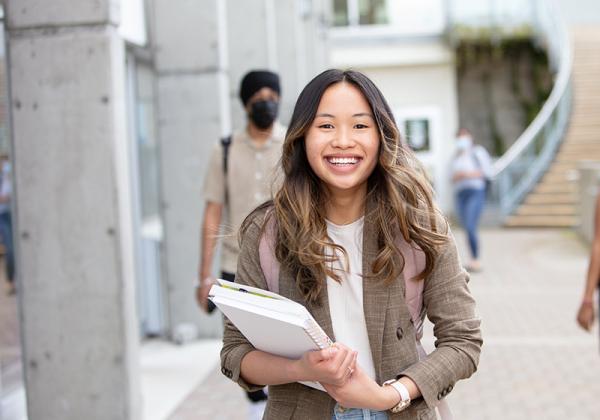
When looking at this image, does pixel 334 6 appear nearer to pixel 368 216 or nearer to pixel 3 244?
pixel 3 244

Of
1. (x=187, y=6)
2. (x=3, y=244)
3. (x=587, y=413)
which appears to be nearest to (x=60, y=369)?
(x=587, y=413)

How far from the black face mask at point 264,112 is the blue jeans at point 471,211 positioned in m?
8.18

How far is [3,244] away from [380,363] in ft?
28.4

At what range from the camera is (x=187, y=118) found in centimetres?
838

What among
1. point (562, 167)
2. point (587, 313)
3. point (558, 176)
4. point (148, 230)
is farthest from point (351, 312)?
point (562, 167)

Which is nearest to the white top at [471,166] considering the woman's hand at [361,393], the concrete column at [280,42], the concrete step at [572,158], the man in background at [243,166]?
the concrete column at [280,42]

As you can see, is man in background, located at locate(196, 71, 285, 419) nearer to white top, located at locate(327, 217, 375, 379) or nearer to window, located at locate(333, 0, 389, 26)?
white top, located at locate(327, 217, 375, 379)

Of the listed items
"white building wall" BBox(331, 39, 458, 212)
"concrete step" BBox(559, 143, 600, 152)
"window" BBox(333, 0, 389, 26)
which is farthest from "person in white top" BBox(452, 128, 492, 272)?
"window" BBox(333, 0, 389, 26)

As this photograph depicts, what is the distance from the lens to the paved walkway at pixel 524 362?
245 inches

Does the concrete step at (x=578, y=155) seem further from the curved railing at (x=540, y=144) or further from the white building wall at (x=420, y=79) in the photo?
the white building wall at (x=420, y=79)

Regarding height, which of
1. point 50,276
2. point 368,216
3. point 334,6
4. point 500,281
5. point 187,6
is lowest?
point 500,281

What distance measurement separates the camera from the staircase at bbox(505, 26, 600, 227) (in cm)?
1875

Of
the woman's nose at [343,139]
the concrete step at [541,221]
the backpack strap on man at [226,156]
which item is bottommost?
the concrete step at [541,221]

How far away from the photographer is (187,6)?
8.37 meters
